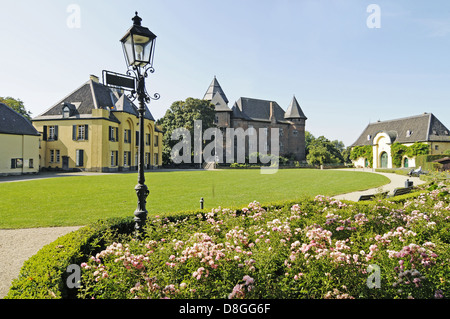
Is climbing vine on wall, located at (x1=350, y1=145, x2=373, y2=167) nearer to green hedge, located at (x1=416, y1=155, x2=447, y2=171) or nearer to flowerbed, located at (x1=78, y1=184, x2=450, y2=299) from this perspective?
green hedge, located at (x1=416, y1=155, x2=447, y2=171)

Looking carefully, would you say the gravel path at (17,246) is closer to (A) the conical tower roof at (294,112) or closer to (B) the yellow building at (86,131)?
(B) the yellow building at (86,131)

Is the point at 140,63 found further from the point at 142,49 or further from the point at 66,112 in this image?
the point at 66,112

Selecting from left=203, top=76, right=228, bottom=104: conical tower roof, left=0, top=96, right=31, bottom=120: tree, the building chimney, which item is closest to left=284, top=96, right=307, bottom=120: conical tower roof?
left=203, top=76, right=228, bottom=104: conical tower roof

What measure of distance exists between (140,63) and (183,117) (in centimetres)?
4516

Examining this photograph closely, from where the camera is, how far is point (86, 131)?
3644cm

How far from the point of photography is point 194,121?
161 feet

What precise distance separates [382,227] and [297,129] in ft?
213

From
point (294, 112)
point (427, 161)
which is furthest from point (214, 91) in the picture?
point (427, 161)

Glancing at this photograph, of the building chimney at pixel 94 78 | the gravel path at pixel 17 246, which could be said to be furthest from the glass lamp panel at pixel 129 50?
the building chimney at pixel 94 78

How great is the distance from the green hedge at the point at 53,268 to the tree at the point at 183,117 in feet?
147

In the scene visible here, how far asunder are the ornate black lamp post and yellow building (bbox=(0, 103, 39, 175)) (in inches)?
1353

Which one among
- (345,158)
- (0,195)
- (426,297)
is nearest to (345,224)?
(426,297)

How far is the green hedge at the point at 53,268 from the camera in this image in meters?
3.32
